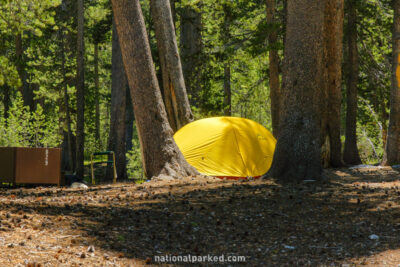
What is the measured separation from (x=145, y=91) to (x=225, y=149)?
3037mm

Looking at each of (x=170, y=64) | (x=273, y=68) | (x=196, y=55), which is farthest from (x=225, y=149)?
(x=196, y=55)

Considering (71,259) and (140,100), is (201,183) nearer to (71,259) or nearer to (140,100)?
(140,100)

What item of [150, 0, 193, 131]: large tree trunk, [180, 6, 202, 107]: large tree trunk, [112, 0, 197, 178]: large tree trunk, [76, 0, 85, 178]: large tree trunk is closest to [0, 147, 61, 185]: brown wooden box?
[112, 0, 197, 178]: large tree trunk

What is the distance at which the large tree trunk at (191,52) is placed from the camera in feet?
59.7

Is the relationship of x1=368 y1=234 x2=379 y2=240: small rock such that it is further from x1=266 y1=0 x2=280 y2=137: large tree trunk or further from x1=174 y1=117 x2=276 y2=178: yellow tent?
x1=266 y1=0 x2=280 y2=137: large tree trunk

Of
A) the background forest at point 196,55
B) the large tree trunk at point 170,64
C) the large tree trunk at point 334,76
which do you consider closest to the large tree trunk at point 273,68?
the background forest at point 196,55

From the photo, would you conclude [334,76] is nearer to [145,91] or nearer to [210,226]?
[145,91]

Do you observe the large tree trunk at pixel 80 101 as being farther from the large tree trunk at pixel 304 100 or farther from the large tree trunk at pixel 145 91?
the large tree trunk at pixel 304 100

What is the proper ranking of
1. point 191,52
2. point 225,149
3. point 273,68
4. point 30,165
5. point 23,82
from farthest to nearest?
point 23,82
point 191,52
point 273,68
point 225,149
point 30,165

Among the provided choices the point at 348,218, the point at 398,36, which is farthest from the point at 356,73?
the point at 348,218

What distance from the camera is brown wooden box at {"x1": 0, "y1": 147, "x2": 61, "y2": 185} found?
33.2 feet

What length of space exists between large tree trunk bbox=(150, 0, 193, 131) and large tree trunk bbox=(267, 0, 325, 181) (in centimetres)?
528

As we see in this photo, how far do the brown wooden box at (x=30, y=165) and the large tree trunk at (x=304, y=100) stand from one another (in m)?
5.25

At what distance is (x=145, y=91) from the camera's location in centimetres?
973
